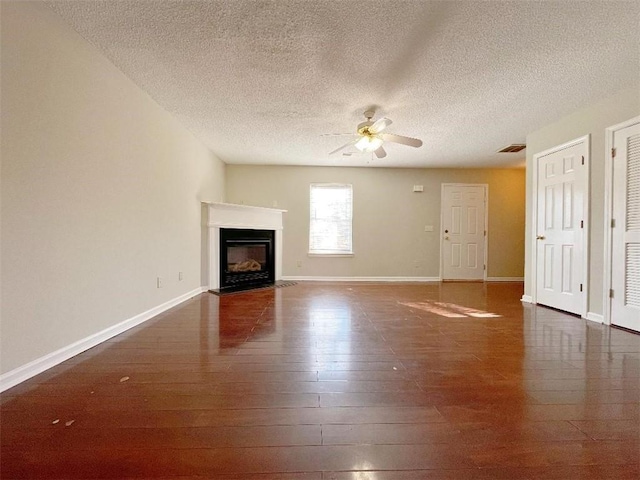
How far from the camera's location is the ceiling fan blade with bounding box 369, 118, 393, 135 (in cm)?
305

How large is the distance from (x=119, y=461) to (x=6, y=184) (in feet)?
5.25

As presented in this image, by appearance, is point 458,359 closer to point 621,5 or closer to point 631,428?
point 631,428

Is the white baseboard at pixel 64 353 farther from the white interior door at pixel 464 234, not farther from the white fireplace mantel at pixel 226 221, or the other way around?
the white interior door at pixel 464 234

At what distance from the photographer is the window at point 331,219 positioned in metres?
6.21

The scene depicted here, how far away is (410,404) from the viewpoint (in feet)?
4.94

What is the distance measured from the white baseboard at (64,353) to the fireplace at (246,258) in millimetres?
1751

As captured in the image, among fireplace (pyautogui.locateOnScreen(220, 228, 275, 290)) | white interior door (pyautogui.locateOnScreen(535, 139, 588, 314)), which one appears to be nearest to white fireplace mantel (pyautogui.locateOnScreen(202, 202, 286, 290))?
fireplace (pyautogui.locateOnScreen(220, 228, 275, 290))

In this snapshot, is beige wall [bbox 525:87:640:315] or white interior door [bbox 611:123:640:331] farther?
beige wall [bbox 525:87:640:315]

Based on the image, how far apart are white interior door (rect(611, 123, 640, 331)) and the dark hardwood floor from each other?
328 millimetres

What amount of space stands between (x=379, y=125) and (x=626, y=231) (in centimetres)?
263

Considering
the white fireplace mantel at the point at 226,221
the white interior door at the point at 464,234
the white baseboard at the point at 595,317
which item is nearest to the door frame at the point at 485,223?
the white interior door at the point at 464,234

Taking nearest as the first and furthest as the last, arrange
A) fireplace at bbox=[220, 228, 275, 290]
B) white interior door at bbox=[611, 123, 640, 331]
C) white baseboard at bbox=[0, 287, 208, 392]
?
white baseboard at bbox=[0, 287, 208, 392], white interior door at bbox=[611, 123, 640, 331], fireplace at bbox=[220, 228, 275, 290]

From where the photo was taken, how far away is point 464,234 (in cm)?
627

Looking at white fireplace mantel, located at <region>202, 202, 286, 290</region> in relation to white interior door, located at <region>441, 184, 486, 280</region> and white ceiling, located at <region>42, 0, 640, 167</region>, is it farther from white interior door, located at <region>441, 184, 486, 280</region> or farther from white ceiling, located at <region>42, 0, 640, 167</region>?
white interior door, located at <region>441, 184, 486, 280</region>
